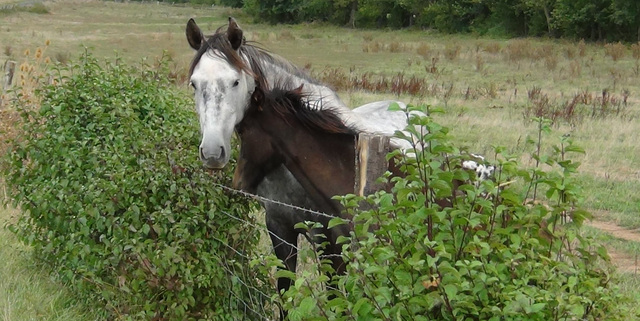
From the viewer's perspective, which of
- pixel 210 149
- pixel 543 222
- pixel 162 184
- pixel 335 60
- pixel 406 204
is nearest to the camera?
pixel 406 204

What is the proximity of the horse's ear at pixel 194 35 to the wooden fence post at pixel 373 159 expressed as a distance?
1.51 meters

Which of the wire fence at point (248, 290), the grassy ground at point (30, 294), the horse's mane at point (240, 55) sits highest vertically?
the horse's mane at point (240, 55)

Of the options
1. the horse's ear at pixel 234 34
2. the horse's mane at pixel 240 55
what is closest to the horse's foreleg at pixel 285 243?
the horse's mane at pixel 240 55

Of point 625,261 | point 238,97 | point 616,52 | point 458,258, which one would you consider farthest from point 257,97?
point 616,52

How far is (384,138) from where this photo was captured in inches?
123

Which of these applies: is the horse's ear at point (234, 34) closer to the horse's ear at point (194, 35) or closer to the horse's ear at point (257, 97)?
the horse's ear at point (194, 35)

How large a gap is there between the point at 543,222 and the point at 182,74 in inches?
619

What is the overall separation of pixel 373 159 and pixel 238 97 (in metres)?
1.11

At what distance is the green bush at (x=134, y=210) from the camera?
4168mm

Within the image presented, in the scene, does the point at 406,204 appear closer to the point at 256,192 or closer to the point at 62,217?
Answer: the point at 256,192

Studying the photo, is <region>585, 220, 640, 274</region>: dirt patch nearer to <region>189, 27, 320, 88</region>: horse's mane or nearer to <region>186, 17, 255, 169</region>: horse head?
<region>189, 27, 320, 88</region>: horse's mane

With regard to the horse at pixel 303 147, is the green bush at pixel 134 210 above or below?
below

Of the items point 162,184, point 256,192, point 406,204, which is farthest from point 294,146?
point 406,204

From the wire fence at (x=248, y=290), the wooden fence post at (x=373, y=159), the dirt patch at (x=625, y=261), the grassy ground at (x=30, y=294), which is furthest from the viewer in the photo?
the dirt patch at (x=625, y=261)
